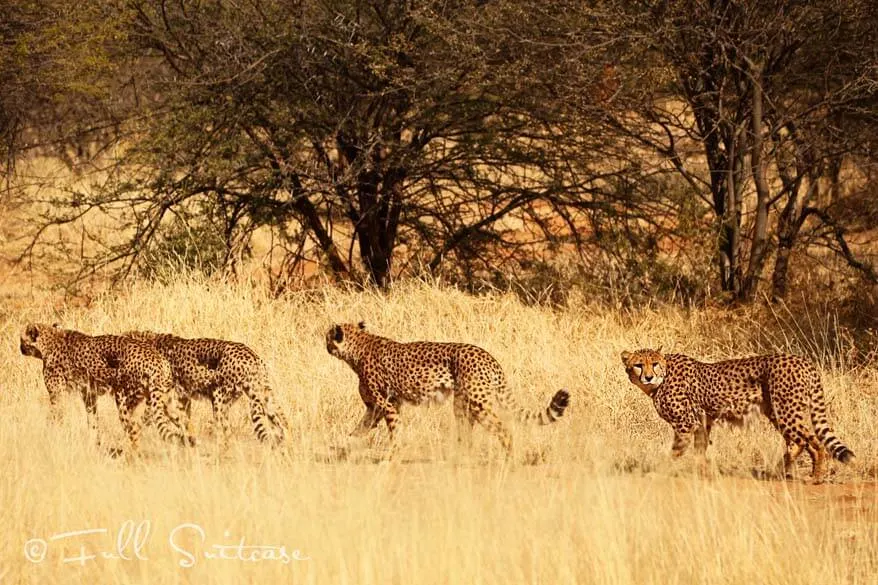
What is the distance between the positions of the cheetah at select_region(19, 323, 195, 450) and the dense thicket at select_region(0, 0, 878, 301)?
15.8 feet

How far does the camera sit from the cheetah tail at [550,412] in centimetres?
677

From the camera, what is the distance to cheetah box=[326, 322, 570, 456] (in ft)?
23.4

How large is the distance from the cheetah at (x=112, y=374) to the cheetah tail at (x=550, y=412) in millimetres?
1891

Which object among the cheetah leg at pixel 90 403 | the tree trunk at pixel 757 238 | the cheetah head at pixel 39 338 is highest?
the tree trunk at pixel 757 238

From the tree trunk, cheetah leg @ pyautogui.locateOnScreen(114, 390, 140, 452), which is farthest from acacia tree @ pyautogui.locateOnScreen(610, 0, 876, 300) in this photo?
cheetah leg @ pyautogui.locateOnScreen(114, 390, 140, 452)

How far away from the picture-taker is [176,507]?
19.9ft

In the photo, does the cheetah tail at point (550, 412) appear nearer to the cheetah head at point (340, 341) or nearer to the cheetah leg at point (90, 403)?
the cheetah head at point (340, 341)

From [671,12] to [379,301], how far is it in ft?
11.8

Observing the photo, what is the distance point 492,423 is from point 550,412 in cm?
38

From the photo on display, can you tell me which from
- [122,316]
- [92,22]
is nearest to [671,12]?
[122,316]

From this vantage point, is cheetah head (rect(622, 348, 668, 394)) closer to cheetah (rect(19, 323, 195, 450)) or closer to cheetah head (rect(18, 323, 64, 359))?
cheetah (rect(19, 323, 195, 450))

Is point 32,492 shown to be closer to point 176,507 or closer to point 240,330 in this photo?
point 176,507

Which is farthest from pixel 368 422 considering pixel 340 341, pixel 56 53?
pixel 56 53

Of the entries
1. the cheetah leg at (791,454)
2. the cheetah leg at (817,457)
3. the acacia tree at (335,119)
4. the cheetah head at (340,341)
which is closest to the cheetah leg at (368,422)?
the cheetah head at (340,341)
